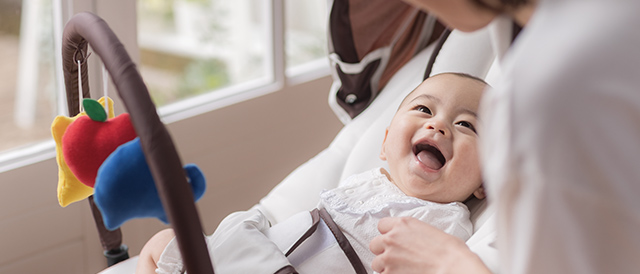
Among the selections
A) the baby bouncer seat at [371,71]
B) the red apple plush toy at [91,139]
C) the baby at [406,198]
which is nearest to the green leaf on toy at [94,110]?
the red apple plush toy at [91,139]

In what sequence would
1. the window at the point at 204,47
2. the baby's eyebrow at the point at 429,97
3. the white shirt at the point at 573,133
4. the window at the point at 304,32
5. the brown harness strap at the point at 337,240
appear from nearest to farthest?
1. the white shirt at the point at 573,133
2. the brown harness strap at the point at 337,240
3. the baby's eyebrow at the point at 429,97
4. the window at the point at 204,47
5. the window at the point at 304,32

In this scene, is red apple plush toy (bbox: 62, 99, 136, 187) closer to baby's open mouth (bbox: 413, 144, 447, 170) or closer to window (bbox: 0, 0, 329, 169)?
baby's open mouth (bbox: 413, 144, 447, 170)

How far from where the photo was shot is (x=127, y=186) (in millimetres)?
737

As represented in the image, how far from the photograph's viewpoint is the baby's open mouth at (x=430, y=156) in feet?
3.91

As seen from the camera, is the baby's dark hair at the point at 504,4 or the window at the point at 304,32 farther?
the window at the point at 304,32

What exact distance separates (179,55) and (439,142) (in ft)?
4.20

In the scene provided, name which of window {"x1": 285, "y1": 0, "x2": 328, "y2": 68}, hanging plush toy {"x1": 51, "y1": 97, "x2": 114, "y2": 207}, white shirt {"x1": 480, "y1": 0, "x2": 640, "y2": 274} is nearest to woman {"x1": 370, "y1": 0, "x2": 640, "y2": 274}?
white shirt {"x1": 480, "y1": 0, "x2": 640, "y2": 274}

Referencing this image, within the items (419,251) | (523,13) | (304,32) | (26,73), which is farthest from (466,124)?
(304,32)

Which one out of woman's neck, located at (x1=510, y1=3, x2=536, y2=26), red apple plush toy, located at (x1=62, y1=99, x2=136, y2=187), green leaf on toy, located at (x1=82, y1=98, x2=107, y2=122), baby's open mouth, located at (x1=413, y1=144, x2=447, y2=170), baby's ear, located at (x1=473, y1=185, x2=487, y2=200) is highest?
woman's neck, located at (x1=510, y1=3, x2=536, y2=26)

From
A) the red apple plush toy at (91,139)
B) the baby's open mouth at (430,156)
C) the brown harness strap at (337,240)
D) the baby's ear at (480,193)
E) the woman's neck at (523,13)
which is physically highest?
the woman's neck at (523,13)

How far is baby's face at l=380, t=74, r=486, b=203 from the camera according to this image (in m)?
1.18

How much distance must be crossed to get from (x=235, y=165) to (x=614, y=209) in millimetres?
1701

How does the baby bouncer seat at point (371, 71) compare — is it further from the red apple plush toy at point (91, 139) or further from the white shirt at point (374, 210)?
the red apple plush toy at point (91, 139)

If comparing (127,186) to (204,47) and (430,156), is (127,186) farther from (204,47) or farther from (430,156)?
(204,47)
